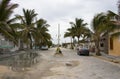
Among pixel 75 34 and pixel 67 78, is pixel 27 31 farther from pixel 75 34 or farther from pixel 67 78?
pixel 67 78

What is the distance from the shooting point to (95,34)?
44688mm

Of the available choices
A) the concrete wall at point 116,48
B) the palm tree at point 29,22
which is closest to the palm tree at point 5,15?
the concrete wall at point 116,48

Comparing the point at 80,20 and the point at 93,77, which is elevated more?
the point at 80,20

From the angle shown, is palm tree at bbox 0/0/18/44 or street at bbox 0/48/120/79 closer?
street at bbox 0/48/120/79

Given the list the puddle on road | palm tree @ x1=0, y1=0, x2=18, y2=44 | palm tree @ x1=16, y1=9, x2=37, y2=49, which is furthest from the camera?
palm tree @ x1=16, y1=9, x2=37, y2=49

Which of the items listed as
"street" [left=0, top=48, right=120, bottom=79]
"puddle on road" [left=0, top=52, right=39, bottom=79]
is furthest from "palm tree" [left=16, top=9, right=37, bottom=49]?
"street" [left=0, top=48, right=120, bottom=79]

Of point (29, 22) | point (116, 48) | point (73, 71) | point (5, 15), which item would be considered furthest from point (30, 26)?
point (73, 71)

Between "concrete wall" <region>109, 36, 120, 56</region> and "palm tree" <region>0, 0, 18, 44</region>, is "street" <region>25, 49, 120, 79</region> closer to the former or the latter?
"palm tree" <region>0, 0, 18, 44</region>

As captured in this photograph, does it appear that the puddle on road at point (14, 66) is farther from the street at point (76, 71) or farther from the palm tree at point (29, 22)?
the palm tree at point (29, 22)

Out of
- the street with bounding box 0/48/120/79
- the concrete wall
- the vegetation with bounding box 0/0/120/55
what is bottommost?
the street with bounding box 0/48/120/79

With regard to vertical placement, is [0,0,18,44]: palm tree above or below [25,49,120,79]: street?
above

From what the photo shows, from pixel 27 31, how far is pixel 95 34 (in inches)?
575

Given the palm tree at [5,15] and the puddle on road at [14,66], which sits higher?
the palm tree at [5,15]

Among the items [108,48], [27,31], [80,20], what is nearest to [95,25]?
[108,48]
